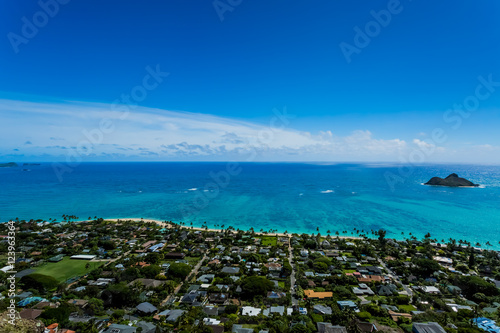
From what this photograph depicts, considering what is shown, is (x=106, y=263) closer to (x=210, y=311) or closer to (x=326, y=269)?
(x=210, y=311)

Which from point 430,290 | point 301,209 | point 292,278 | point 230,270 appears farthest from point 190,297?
point 301,209

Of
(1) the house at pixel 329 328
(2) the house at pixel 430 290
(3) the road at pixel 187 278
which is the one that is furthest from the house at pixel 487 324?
(3) the road at pixel 187 278

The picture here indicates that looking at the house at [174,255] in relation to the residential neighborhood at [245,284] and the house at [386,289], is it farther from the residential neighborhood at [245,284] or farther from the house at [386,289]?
the house at [386,289]

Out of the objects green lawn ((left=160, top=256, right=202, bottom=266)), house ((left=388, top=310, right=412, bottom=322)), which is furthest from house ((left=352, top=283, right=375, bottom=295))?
green lawn ((left=160, top=256, right=202, bottom=266))

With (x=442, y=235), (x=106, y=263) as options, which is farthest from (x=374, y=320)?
(x=442, y=235)

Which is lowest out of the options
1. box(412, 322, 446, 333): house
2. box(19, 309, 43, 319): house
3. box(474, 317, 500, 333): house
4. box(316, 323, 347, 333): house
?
box(19, 309, 43, 319): house

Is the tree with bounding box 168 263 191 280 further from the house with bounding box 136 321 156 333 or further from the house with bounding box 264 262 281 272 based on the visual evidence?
the house with bounding box 264 262 281 272
